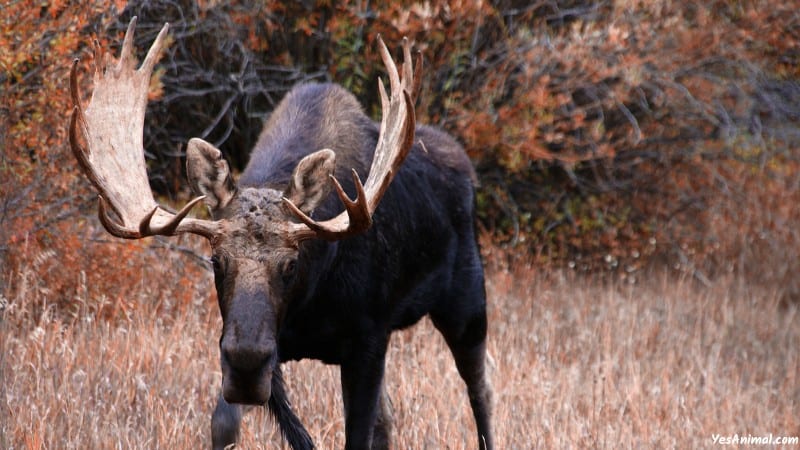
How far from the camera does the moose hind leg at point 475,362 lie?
577cm

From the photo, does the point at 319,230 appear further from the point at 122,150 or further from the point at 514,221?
the point at 514,221

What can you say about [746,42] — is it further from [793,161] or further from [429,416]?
[429,416]

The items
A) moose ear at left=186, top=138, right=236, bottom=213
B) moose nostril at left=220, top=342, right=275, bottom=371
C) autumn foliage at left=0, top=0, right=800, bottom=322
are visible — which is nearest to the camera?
moose nostril at left=220, top=342, right=275, bottom=371

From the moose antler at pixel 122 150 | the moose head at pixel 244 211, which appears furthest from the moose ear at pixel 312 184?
the moose antler at pixel 122 150

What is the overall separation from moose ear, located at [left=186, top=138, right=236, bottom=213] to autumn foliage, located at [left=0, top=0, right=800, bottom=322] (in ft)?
7.96

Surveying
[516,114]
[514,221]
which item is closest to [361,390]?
[516,114]

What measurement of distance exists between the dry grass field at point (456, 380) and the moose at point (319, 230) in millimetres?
431

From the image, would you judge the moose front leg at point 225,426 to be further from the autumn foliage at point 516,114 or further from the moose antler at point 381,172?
the autumn foliage at point 516,114

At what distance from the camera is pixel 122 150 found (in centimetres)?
456

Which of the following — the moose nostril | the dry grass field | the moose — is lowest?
the dry grass field

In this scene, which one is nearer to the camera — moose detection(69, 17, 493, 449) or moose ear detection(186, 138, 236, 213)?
moose detection(69, 17, 493, 449)

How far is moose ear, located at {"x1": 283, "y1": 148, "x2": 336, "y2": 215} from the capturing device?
14.0 feet

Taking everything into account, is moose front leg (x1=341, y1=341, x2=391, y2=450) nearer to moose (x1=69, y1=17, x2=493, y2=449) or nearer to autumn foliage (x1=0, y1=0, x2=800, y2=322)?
moose (x1=69, y1=17, x2=493, y2=449)

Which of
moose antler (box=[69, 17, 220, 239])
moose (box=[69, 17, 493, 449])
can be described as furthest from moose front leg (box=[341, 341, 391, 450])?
moose antler (box=[69, 17, 220, 239])
